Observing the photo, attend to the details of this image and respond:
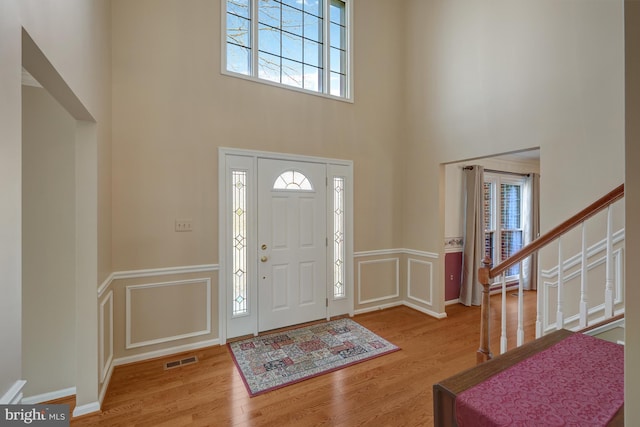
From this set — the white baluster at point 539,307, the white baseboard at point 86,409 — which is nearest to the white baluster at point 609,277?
the white baluster at point 539,307

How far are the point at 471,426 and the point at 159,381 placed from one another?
244cm

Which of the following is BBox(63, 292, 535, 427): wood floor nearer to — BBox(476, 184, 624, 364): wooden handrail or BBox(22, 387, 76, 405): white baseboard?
BBox(22, 387, 76, 405): white baseboard

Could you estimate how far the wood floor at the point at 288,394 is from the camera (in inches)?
78.7

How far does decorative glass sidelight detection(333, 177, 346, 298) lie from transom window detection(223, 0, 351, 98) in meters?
1.28

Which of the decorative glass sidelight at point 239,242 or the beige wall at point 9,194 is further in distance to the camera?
the decorative glass sidelight at point 239,242

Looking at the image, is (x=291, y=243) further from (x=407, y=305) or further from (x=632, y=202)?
(x=632, y=202)

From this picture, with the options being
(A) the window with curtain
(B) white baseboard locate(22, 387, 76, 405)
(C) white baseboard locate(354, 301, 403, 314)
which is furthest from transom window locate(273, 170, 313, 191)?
(A) the window with curtain

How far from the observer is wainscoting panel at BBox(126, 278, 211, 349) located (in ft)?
9.09

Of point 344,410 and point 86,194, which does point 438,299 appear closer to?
point 344,410

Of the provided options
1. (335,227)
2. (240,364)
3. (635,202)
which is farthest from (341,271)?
(635,202)

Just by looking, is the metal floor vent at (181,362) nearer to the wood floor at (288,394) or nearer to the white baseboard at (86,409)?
the wood floor at (288,394)

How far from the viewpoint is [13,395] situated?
0.91 m

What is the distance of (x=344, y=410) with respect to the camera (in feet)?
6.83

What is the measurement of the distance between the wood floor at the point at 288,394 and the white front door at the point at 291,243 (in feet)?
2.59
